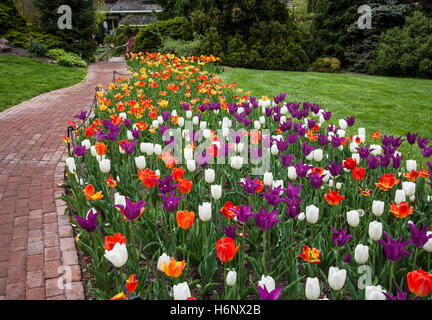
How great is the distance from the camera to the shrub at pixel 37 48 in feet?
54.1

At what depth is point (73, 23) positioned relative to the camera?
1836 cm

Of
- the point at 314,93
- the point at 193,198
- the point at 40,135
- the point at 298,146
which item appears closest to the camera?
the point at 193,198

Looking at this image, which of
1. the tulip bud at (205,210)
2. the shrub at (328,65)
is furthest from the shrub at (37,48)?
the tulip bud at (205,210)

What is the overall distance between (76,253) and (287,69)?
14.7 m

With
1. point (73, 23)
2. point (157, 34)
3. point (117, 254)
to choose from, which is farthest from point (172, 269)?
point (73, 23)

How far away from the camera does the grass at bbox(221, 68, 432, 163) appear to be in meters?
6.68

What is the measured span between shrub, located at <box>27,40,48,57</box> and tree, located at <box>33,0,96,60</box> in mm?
1795

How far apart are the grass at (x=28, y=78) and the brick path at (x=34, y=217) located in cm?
331

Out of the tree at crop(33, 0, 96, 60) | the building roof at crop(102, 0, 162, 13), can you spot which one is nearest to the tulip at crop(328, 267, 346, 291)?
the tree at crop(33, 0, 96, 60)

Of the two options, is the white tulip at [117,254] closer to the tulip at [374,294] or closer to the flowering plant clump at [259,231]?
the flowering plant clump at [259,231]

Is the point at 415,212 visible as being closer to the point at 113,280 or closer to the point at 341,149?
the point at 341,149

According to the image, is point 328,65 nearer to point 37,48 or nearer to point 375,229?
point 37,48
